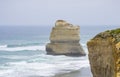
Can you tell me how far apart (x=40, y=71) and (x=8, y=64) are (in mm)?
10437

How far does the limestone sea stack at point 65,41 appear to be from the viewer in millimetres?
69375

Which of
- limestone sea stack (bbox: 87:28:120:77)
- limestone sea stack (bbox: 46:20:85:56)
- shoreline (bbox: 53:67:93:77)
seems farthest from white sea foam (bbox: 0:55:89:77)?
limestone sea stack (bbox: 87:28:120:77)

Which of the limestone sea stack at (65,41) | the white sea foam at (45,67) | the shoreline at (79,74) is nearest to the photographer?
the shoreline at (79,74)

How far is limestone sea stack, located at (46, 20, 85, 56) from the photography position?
228 feet

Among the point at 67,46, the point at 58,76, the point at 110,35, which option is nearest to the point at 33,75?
the point at 58,76

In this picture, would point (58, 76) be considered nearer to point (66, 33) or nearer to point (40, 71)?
point (40, 71)

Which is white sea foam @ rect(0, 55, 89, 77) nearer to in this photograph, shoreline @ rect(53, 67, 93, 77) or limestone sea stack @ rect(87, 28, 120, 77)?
shoreline @ rect(53, 67, 93, 77)

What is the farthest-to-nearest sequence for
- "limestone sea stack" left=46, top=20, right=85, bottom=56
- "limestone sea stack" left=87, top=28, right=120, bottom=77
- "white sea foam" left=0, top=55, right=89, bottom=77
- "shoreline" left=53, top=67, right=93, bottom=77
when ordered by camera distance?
"limestone sea stack" left=46, top=20, right=85, bottom=56, "white sea foam" left=0, top=55, right=89, bottom=77, "shoreline" left=53, top=67, right=93, bottom=77, "limestone sea stack" left=87, top=28, right=120, bottom=77

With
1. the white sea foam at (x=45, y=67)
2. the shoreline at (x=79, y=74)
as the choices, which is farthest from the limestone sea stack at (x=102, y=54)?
the white sea foam at (x=45, y=67)

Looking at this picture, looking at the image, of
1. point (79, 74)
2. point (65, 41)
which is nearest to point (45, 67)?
point (79, 74)

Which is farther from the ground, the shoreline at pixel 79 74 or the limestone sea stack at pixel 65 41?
the limestone sea stack at pixel 65 41

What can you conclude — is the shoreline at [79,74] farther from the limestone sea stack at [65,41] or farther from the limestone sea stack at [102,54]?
the limestone sea stack at [102,54]

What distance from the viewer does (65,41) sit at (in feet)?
232

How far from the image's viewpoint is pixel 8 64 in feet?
199
